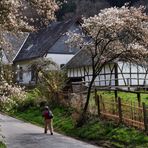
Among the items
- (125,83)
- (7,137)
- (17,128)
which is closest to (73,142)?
(7,137)

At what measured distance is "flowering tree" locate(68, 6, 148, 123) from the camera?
83.9 feet

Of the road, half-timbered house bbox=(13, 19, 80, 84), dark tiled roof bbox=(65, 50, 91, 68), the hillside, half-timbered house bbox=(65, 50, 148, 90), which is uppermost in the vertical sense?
the hillside

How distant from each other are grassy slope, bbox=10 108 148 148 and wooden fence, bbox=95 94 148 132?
1.37 ft

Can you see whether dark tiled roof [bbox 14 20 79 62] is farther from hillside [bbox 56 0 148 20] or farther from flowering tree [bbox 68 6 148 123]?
flowering tree [bbox 68 6 148 123]

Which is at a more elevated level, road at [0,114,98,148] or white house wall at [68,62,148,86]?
white house wall at [68,62,148,86]

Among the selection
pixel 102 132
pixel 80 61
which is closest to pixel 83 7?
pixel 80 61

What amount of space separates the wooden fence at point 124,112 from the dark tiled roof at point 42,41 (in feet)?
98.2

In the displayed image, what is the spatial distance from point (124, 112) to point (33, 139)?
4903 millimetres

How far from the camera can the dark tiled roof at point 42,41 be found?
57.9 metres

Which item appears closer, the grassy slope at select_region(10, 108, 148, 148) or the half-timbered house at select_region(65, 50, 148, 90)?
the grassy slope at select_region(10, 108, 148, 148)

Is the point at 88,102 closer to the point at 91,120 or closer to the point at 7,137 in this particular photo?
the point at 91,120

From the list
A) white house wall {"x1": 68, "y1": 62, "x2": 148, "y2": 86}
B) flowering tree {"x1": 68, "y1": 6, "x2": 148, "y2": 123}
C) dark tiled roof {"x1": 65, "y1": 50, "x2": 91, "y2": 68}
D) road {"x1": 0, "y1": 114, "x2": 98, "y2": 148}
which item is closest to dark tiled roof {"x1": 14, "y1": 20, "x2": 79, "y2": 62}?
dark tiled roof {"x1": 65, "y1": 50, "x2": 91, "y2": 68}

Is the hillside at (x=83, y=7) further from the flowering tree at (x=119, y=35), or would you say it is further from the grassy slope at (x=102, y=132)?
the flowering tree at (x=119, y=35)

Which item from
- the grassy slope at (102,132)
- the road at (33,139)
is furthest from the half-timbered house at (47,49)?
the road at (33,139)
